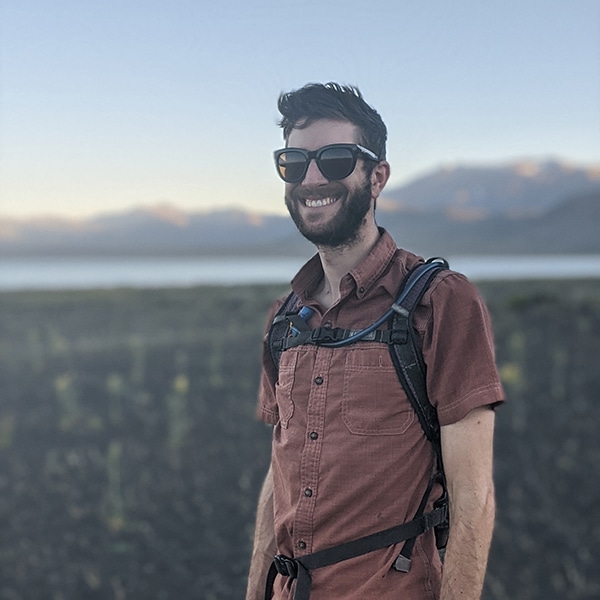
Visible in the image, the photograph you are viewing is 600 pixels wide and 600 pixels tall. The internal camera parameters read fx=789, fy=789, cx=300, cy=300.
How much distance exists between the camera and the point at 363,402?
2.08m

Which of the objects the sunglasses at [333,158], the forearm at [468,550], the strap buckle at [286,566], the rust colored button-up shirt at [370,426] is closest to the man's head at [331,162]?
the sunglasses at [333,158]

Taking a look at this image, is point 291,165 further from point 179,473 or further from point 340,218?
point 179,473

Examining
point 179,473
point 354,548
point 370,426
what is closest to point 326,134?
point 370,426

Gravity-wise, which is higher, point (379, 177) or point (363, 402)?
point (379, 177)

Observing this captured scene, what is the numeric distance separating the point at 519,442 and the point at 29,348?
30.4ft

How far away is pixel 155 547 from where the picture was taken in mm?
6500

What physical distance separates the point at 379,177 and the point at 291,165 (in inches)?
10.1

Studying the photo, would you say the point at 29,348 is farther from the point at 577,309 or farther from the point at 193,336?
the point at 577,309

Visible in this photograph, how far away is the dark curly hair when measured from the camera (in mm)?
2203

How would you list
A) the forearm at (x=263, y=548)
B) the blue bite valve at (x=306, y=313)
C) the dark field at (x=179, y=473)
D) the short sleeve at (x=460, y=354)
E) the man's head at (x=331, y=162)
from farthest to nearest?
the dark field at (x=179, y=473)
the forearm at (x=263, y=548)
the blue bite valve at (x=306, y=313)
the man's head at (x=331, y=162)
the short sleeve at (x=460, y=354)

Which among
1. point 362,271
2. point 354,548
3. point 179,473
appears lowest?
point 179,473

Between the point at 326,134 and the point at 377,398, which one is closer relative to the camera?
the point at 377,398

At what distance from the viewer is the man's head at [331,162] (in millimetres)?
2174

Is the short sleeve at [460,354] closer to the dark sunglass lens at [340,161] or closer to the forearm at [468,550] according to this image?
the forearm at [468,550]
